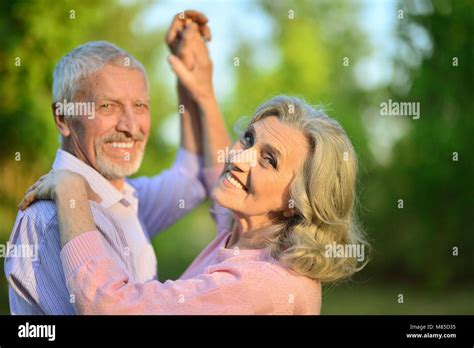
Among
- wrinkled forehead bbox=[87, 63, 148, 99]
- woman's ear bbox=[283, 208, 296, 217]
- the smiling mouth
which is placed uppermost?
wrinkled forehead bbox=[87, 63, 148, 99]

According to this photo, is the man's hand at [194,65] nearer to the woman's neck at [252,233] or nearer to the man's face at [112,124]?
the man's face at [112,124]

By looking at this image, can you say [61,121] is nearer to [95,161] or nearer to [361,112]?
[95,161]

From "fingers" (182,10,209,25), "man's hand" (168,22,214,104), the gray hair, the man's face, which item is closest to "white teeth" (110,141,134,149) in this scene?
the man's face

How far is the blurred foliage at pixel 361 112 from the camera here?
282 inches

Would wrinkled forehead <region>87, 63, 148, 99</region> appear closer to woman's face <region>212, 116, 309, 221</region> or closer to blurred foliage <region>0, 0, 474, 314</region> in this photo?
woman's face <region>212, 116, 309, 221</region>

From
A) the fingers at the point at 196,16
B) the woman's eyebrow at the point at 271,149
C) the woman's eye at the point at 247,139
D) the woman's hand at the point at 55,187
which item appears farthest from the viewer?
the fingers at the point at 196,16

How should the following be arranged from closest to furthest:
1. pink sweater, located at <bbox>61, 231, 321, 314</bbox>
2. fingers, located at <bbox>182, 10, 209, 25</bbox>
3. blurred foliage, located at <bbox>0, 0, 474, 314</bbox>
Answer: pink sweater, located at <bbox>61, 231, 321, 314</bbox>, fingers, located at <bbox>182, 10, 209, 25</bbox>, blurred foliage, located at <bbox>0, 0, 474, 314</bbox>

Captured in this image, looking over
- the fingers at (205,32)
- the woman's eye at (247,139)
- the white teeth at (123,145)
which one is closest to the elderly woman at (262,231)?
the woman's eye at (247,139)

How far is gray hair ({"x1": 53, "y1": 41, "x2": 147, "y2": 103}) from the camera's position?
250cm

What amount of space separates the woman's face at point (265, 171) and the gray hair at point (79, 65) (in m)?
0.61

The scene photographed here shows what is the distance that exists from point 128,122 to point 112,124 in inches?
2.3

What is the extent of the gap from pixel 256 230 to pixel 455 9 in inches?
291

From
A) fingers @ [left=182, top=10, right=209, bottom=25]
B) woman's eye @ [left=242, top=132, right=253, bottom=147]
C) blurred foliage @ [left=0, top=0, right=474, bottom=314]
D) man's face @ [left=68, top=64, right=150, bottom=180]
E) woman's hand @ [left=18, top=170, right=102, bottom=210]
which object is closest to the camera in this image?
woman's hand @ [left=18, top=170, right=102, bottom=210]

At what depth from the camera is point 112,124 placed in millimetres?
2559
